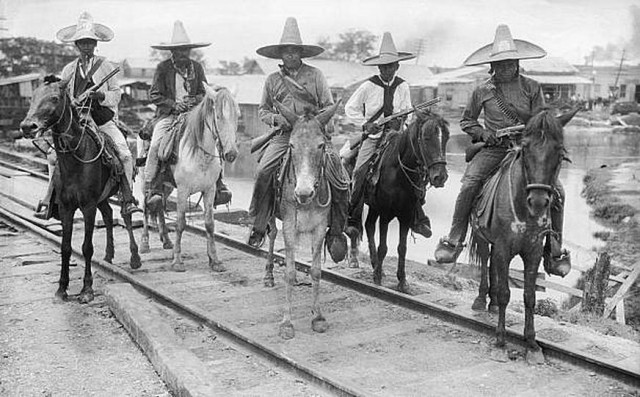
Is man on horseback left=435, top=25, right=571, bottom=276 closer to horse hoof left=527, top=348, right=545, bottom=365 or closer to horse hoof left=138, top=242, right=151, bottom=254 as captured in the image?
horse hoof left=527, top=348, right=545, bottom=365

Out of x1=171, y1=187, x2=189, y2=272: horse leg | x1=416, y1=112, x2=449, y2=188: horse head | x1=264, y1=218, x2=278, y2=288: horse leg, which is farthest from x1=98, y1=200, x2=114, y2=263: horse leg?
x1=416, y1=112, x2=449, y2=188: horse head

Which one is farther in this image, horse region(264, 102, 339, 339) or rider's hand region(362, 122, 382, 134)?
rider's hand region(362, 122, 382, 134)

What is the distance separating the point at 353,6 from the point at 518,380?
4.97 m

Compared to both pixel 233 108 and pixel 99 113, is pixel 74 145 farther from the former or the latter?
pixel 233 108

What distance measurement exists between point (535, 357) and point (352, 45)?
1991 inches

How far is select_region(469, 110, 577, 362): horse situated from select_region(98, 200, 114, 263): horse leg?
4.96 m

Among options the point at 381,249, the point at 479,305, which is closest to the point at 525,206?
the point at 479,305

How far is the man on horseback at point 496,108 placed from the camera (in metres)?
6.59

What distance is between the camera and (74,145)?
7.66 metres

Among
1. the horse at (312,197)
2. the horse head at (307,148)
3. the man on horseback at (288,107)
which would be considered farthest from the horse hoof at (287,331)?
the horse head at (307,148)

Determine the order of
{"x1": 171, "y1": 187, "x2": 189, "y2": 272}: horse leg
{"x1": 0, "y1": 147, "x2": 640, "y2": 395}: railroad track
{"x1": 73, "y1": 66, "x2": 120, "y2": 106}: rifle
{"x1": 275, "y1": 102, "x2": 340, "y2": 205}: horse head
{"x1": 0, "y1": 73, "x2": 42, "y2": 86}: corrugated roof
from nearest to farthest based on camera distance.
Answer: {"x1": 0, "y1": 147, "x2": 640, "y2": 395}: railroad track, {"x1": 275, "y1": 102, "x2": 340, "y2": 205}: horse head, {"x1": 73, "y1": 66, "x2": 120, "y2": 106}: rifle, {"x1": 171, "y1": 187, "x2": 189, "y2": 272}: horse leg, {"x1": 0, "y1": 73, "x2": 42, "y2": 86}: corrugated roof

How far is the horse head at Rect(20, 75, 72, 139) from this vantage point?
23.2 ft

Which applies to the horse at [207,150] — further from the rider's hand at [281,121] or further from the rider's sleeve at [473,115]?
the rider's sleeve at [473,115]

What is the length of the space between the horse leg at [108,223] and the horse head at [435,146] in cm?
432
